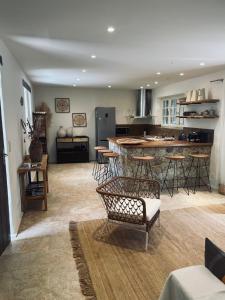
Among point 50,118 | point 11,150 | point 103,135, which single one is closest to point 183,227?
point 11,150

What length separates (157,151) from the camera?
484 centimetres

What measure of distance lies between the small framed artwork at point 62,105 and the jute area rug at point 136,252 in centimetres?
502

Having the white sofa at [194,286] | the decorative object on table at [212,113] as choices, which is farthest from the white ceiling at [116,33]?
the white sofa at [194,286]

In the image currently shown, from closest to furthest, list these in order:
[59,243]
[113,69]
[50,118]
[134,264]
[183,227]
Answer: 1. [134,264]
2. [59,243]
3. [183,227]
4. [113,69]
5. [50,118]

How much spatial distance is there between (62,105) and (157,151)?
13.3 feet

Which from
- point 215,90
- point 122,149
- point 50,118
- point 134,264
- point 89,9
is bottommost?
point 134,264

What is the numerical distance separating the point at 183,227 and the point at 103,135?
15.9 ft

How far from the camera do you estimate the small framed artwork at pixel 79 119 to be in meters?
7.77

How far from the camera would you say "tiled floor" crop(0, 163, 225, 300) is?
207 cm

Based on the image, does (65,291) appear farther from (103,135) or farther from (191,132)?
(103,135)

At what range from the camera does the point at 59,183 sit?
5297 mm

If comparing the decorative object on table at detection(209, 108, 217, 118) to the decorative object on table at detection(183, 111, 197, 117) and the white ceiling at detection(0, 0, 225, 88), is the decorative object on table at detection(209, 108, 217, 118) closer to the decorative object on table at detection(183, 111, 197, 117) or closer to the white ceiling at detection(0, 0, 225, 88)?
the decorative object on table at detection(183, 111, 197, 117)

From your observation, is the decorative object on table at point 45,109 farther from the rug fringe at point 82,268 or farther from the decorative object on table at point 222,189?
the decorative object on table at point 222,189

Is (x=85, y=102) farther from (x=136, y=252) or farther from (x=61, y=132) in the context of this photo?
(x=136, y=252)
